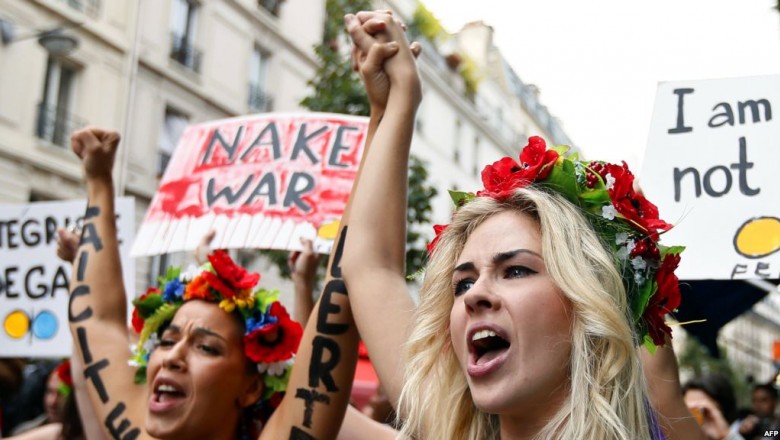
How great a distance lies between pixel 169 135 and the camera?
18.8 meters

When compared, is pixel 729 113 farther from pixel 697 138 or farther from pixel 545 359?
pixel 545 359

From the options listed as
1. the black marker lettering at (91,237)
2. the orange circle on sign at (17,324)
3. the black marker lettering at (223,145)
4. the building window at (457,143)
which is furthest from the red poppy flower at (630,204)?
the building window at (457,143)

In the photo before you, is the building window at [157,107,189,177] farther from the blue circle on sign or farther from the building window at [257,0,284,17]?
the blue circle on sign

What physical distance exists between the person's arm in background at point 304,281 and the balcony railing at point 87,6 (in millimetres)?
14189

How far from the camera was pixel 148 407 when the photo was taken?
112 inches

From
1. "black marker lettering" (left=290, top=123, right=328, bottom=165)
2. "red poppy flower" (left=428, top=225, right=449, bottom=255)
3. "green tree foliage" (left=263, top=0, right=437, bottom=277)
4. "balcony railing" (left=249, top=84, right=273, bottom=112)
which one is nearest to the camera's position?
"red poppy flower" (left=428, top=225, right=449, bottom=255)

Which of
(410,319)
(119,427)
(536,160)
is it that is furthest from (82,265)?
(536,160)

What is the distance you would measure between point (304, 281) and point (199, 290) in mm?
596

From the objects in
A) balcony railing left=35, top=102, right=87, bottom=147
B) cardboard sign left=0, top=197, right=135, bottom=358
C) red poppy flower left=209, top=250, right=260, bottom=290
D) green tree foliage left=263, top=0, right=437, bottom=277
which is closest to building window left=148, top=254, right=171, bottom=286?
balcony railing left=35, top=102, right=87, bottom=147

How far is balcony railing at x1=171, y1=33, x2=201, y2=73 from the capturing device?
19.0 meters

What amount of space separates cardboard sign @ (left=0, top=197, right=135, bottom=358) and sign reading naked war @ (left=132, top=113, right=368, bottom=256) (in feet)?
2.72

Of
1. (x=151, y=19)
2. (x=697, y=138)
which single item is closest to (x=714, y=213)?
(x=697, y=138)

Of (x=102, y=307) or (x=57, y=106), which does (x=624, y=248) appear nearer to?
(x=102, y=307)

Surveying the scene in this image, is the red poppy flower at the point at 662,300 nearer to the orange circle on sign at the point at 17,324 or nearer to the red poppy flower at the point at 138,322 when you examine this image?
the red poppy flower at the point at 138,322
